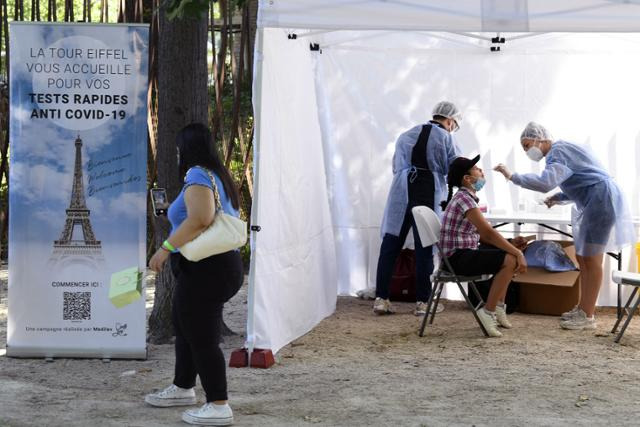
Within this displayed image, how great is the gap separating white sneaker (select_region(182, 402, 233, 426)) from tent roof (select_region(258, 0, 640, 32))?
2001mm

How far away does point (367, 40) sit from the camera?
8.31 metres

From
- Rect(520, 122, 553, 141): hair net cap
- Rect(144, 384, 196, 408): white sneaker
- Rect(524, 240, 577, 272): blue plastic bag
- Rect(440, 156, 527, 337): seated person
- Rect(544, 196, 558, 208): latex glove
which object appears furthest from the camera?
Rect(524, 240, 577, 272): blue plastic bag

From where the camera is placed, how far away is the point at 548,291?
772 cm

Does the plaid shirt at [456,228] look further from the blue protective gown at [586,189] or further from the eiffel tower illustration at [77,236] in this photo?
the eiffel tower illustration at [77,236]

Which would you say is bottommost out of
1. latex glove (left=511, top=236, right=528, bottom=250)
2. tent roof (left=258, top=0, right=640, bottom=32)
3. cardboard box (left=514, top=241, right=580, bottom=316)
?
cardboard box (left=514, top=241, right=580, bottom=316)

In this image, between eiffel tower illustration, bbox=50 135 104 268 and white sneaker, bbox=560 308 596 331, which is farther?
white sneaker, bbox=560 308 596 331

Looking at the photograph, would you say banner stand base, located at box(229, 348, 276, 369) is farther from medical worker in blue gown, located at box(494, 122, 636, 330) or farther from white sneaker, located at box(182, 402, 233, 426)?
medical worker in blue gown, located at box(494, 122, 636, 330)

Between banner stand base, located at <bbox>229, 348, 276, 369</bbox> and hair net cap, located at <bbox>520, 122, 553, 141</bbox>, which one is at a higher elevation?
hair net cap, located at <bbox>520, 122, 553, 141</bbox>

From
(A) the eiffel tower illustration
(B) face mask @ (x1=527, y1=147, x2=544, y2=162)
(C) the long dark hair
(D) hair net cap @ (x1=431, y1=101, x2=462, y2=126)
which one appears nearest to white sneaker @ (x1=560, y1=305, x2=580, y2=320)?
(B) face mask @ (x1=527, y1=147, x2=544, y2=162)

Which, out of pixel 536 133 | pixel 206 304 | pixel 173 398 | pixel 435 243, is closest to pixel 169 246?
pixel 206 304

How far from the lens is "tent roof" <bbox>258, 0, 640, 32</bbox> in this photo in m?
5.13

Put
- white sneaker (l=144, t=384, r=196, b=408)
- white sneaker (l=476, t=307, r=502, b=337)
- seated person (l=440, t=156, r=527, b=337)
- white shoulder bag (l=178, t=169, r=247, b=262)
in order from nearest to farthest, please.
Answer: white shoulder bag (l=178, t=169, r=247, b=262) < white sneaker (l=144, t=384, r=196, b=408) < seated person (l=440, t=156, r=527, b=337) < white sneaker (l=476, t=307, r=502, b=337)

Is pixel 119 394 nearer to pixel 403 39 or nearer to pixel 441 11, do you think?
pixel 441 11

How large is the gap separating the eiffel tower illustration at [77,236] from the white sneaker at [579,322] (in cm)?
324
